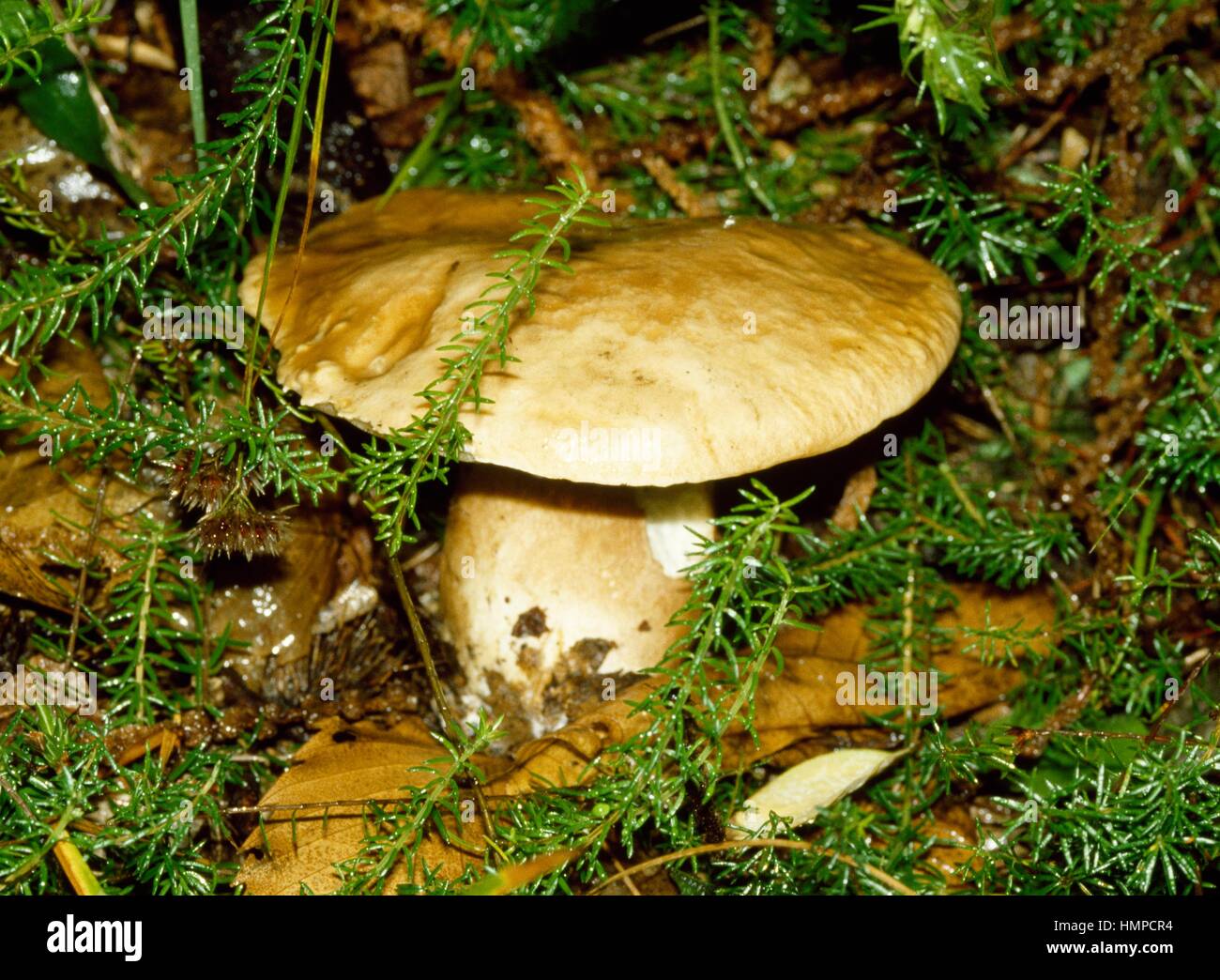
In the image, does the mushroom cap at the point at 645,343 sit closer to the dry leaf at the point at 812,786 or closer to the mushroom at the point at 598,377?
the mushroom at the point at 598,377

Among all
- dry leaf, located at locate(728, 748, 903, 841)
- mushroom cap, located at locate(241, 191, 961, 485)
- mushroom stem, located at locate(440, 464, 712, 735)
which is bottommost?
dry leaf, located at locate(728, 748, 903, 841)

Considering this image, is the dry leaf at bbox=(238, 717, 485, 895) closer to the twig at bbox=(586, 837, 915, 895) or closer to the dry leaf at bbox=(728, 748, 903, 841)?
the twig at bbox=(586, 837, 915, 895)

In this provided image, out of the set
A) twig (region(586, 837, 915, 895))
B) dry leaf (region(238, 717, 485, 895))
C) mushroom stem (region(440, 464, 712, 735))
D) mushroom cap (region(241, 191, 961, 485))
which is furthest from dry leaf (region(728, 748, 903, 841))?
mushroom cap (region(241, 191, 961, 485))

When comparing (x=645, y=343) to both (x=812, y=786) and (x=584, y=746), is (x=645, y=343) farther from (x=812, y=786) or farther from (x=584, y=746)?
(x=812, y=786)

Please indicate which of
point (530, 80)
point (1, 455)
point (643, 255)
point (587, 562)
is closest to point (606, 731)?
point (587, 562)

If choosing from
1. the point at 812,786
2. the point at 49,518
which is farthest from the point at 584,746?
the point at 49,518

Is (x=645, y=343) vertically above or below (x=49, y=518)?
above

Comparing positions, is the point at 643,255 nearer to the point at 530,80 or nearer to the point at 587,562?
the point at 587,562

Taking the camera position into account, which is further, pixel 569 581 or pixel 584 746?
pixel 569 581
